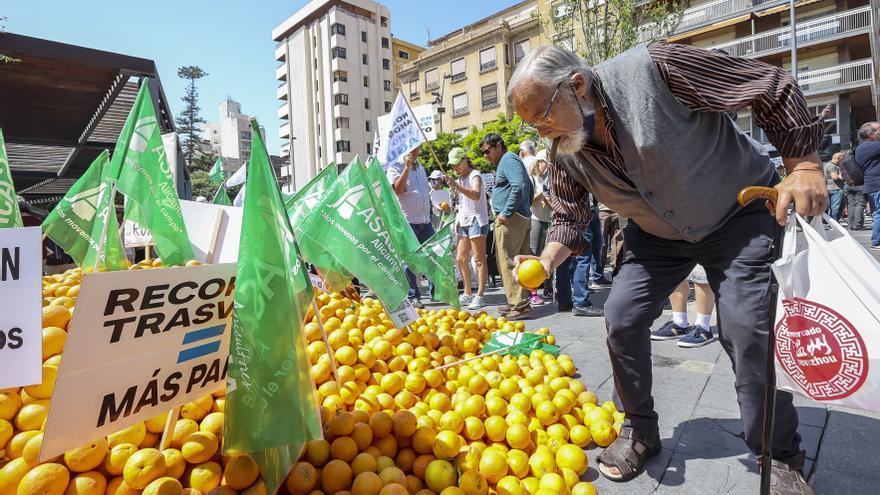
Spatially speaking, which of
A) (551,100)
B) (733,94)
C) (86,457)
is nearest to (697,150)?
(733,94)

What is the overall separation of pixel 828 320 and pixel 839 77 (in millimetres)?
32244

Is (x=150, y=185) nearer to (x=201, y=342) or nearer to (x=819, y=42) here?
(x=201, y=342)

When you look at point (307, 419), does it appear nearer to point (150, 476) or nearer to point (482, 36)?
point (150, 476)

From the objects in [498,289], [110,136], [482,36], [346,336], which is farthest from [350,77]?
[346,336]

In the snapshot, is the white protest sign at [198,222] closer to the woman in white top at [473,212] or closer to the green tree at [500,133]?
the woman in white top at [473,212]

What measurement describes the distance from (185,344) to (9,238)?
75cm

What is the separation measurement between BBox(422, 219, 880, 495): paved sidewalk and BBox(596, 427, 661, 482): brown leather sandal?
0.03 metres

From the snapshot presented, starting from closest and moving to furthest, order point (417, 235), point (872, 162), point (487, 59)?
1. point (417, 235)
2. point (872, 162)
3. point (487, 59)

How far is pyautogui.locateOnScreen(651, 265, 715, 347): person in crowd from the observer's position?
12.8 feet

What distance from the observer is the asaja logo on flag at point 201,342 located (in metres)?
1.63

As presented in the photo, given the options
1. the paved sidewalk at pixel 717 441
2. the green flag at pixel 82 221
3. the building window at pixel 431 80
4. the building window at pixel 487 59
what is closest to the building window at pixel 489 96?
the building window at pixel 487 59

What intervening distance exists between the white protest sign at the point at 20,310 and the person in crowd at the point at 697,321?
3.80 meters

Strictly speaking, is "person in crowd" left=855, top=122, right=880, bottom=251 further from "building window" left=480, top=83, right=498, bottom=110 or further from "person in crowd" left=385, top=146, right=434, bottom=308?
"building window" left=480, top=83, right=498, bottom=110

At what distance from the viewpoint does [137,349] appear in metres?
1.49
